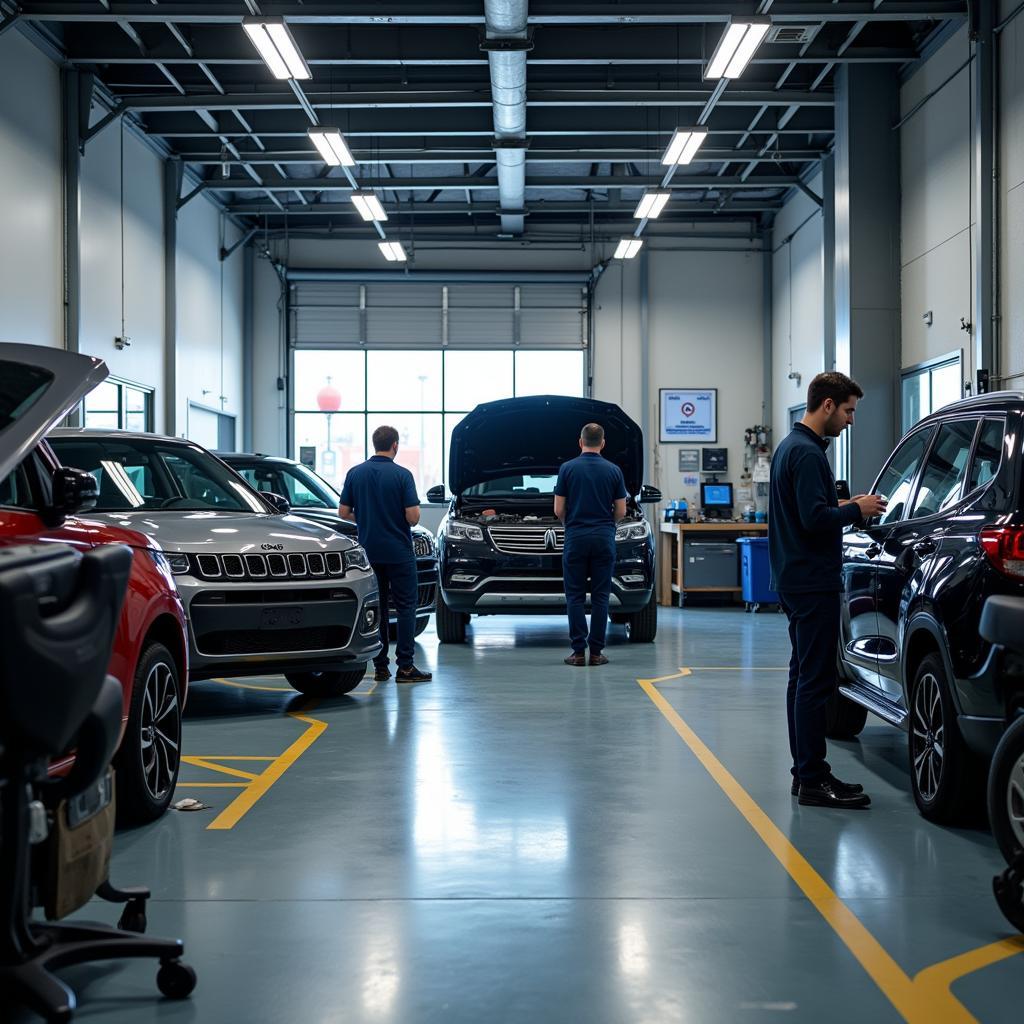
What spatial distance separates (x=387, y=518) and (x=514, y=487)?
3.34 m

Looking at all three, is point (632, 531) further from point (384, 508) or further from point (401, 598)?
point (384, 508)

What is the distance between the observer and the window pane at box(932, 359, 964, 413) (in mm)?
11493

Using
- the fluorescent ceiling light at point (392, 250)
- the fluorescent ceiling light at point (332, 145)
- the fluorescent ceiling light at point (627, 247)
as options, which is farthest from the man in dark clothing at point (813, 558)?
the fluorescent ceiling light at point (392, 250)

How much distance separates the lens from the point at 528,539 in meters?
10.8

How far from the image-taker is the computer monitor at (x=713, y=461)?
19.6m

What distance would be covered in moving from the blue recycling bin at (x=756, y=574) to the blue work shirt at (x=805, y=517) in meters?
10.7

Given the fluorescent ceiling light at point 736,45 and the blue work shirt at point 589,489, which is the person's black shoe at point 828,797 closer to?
the blue work shirt at point 589,489

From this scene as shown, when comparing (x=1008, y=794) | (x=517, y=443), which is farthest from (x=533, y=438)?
(x=1008, y=794)

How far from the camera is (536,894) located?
12.8 ft

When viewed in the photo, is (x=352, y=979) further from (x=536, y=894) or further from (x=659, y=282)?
(x=659, y=282)

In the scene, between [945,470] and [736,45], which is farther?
[736,45]

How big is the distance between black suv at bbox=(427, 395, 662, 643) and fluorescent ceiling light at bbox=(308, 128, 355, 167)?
152 inches

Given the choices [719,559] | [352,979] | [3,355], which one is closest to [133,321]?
[719,559]

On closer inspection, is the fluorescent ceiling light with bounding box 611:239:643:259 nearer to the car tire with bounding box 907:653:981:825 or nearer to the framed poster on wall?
the framed poster on wall
